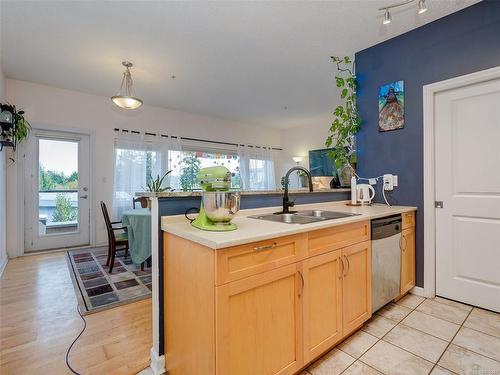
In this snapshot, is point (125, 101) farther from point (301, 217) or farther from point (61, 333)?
point (301, 217)

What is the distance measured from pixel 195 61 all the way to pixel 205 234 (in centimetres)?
273

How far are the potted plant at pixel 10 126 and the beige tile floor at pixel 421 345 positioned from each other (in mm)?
4059

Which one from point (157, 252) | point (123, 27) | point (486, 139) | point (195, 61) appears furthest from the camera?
point (195, 61)

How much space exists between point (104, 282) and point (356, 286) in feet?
8.42

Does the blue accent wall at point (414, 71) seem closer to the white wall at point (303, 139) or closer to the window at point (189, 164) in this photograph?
the window at point (189, 164)

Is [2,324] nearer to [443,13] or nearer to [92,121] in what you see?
[92,121]

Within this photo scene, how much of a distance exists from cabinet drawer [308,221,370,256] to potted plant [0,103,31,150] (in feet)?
12.4

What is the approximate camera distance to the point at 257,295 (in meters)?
1.13

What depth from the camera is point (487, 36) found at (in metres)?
1.99

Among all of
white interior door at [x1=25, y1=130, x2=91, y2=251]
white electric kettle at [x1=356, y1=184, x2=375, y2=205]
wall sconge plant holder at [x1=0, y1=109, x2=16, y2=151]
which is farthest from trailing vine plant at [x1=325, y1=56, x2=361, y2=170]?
white interior door at [x1=25, y1=130, x2=91, y2=251]

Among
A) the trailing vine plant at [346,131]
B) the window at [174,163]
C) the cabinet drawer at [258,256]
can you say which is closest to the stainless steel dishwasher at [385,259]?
the cabinet drawer at [258,256]

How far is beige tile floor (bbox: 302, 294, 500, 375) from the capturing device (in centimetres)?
141

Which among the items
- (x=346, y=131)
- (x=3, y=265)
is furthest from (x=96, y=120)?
(x=346, y=131)

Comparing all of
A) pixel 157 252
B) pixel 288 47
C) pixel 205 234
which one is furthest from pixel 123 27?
pixel 205 234
